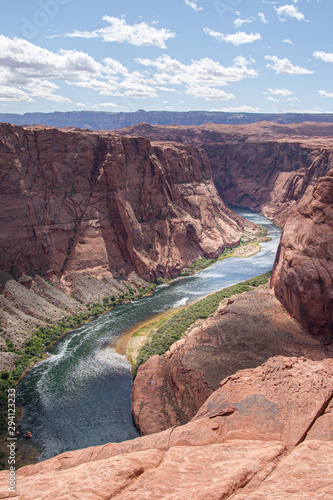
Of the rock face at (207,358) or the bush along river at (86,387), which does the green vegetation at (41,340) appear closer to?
the bush along river at (86,387)

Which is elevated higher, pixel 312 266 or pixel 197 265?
pixel 312 266

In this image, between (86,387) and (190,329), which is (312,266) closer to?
(190,329)

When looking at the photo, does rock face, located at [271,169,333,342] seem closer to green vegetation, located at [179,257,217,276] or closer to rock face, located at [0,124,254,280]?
rock face, located at [0,124,254,280]

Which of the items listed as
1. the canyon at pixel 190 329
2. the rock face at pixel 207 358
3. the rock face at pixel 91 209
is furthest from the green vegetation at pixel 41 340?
the rock face at pixel 207 358

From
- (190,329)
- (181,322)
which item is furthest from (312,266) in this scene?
(181,322)

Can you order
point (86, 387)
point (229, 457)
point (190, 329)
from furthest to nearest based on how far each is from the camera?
point (190, 329)
point (86, 387)
point (229, 457)

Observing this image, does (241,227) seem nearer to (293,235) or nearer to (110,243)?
(110,243)

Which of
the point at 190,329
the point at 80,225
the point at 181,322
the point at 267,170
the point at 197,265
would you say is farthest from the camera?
the point at 267,170
